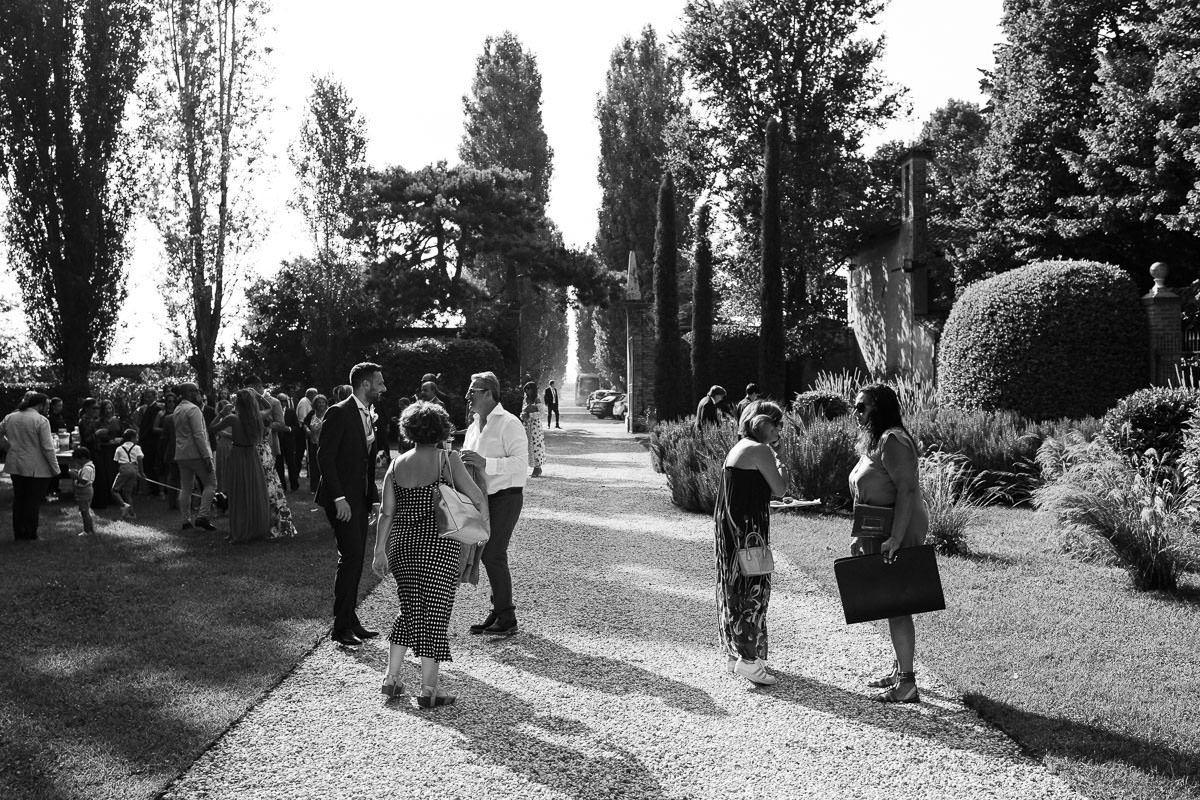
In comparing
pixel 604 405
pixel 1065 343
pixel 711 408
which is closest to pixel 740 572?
pixel 711 408

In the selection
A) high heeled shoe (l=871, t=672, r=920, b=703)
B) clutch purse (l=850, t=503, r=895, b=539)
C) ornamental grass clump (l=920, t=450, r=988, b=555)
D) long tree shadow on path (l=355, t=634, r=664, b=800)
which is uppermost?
clutch purse (l=850, t=503, r=895, b=539)

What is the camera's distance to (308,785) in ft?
14.1

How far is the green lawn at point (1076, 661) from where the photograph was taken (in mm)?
4484

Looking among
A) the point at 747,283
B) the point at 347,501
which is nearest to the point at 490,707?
the point at 347,501

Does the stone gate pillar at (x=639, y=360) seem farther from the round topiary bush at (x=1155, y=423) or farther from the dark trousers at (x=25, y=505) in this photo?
the dark trousers at (x=25, y=505)

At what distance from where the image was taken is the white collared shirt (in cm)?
689

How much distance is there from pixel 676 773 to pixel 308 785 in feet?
5.36

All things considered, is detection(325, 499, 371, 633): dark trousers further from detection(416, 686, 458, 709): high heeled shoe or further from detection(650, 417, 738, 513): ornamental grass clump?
detection(650, 417, 738, 513): ornamental grass clump

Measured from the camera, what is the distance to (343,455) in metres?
6.71

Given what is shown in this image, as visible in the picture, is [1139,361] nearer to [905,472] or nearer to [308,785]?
[905,472]

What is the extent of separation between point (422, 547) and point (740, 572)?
1865mm

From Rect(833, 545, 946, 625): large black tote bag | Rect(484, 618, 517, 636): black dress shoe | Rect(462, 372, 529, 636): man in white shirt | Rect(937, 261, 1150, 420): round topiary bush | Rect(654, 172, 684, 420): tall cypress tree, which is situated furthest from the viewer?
Rect(654, 172, 684, 420): tall cypress tree

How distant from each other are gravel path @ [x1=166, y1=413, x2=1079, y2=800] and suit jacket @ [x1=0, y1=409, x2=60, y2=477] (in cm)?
562

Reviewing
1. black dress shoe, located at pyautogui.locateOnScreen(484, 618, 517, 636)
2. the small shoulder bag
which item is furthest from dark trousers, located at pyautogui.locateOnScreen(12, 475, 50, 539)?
the small shoulder bag
